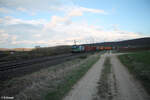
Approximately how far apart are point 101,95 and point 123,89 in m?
1.67

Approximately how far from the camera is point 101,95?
5715 mm

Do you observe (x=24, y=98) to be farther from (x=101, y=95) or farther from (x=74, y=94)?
(x=101, y=95)

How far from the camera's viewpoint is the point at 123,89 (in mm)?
6512

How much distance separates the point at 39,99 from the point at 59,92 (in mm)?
1130

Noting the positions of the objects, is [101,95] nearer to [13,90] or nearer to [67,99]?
[67,99]

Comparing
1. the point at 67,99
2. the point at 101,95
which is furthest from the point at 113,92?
the point at 67,99

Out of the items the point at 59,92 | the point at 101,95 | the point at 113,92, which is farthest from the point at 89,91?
the point at 59,92

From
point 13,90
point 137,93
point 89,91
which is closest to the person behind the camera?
point 137,93

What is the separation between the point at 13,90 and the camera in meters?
7.14

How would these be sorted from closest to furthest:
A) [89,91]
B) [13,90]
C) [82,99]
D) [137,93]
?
1. [82,99]
2. [137,93]
3. [89,91]
4. [13,90]

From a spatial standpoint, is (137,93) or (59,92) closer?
(137,93)

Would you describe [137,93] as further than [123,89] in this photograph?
No

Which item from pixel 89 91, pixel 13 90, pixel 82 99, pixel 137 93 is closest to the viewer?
pixel 82 99

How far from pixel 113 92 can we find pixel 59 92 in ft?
9.74
